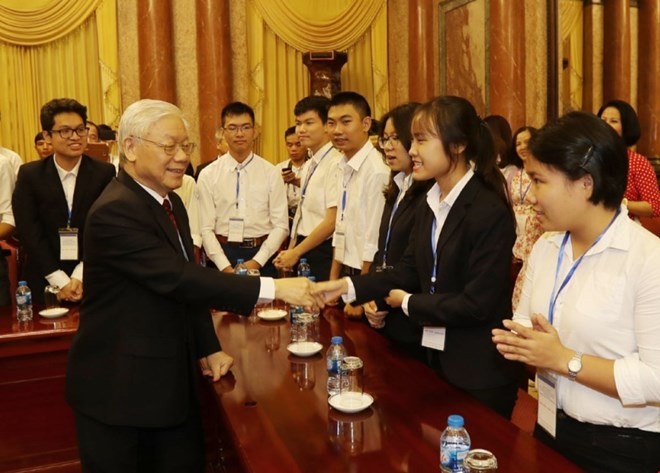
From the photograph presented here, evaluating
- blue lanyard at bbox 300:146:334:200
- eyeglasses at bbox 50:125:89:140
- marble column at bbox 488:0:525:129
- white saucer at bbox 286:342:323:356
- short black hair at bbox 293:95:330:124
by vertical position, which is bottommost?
white saucer at bbox 286:342:323:356

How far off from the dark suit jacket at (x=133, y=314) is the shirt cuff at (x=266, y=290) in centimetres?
14

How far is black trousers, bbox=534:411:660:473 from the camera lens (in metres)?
1.60

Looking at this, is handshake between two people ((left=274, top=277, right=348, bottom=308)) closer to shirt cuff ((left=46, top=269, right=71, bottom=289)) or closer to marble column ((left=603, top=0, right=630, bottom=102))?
shirt cuff ((left=46, top=269, right=71, bottom=289))

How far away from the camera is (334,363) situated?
2.13m

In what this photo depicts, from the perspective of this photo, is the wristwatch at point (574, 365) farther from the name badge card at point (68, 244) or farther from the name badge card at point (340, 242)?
the name badge card at point (68, 244)

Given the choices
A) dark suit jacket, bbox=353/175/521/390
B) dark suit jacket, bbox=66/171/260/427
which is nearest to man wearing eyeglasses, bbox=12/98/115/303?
dark suit jacket, bbox=66/171/260/427

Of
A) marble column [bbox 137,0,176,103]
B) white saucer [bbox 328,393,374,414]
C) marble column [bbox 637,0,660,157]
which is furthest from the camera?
marble column [bbox 637,0,660,157]

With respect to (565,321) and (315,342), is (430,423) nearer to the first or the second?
(565,321)

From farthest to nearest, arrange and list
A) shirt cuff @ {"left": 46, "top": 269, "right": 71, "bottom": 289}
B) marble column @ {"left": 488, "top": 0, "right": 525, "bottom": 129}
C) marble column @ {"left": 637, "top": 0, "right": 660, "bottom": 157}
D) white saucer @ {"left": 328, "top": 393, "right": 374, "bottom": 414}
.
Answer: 1. marble column @ {"left": 637, "top": 0, "right": 660, "bottom": 157}
2. marble column @ {"left": 488, "top": 0, "right": 525, "bottom": 129}
3. shirt cuff @ {"left": 46, "top": 269, "right": 71, "bottom": 289}
4. white saucer @ {"left": 328, "top": 393, "right": 374, "bottom": 414}

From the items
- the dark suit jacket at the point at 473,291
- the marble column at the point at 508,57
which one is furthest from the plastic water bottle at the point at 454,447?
the marble column at the point at 508,57

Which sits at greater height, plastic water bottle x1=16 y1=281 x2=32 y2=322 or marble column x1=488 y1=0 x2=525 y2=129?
marble column x1=488 y1=0 x2=525 y2=129

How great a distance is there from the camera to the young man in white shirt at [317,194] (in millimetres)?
4121

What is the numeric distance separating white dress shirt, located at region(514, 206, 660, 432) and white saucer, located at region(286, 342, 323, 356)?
37.8 inches

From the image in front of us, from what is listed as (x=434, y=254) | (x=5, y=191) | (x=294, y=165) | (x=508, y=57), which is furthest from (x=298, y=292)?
(x=508, y=57)
